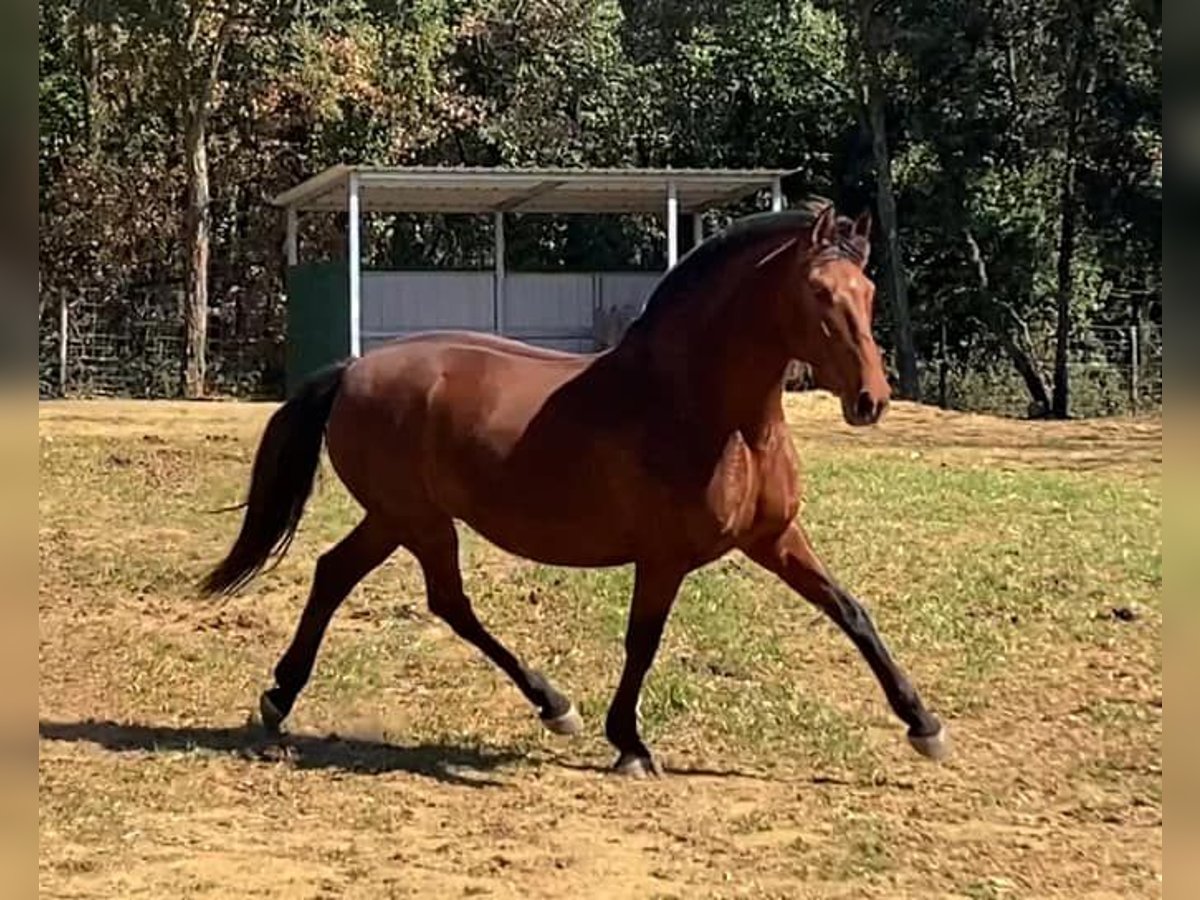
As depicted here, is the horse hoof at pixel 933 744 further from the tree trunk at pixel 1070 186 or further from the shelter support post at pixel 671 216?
the tree trunk at pixel 1070 186

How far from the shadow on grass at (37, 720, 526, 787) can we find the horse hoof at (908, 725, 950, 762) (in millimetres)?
1442

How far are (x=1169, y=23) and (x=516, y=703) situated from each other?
5486 mm

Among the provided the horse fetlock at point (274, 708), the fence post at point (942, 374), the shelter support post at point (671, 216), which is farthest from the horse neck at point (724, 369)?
the fence post at point (942, 374)

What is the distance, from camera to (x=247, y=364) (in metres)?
28.4

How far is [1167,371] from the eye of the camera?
199cm

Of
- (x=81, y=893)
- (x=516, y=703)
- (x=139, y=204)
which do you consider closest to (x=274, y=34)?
(x=139, y=204)

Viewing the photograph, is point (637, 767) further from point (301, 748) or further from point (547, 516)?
point (301, 748)

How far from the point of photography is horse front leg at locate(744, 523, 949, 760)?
6.25 m

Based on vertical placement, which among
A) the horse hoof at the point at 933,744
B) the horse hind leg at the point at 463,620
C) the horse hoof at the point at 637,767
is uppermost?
the horse hind leg at the point at 463,620

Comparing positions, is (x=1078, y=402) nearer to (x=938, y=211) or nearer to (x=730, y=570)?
(x=938, y=211)

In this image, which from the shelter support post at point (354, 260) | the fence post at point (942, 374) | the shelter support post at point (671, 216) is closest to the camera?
the shelter support post at point (354, 260)

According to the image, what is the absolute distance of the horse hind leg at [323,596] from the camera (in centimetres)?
A: 682

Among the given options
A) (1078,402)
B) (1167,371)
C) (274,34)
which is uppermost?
(274,34)

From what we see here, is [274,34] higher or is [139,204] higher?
[274,34]
